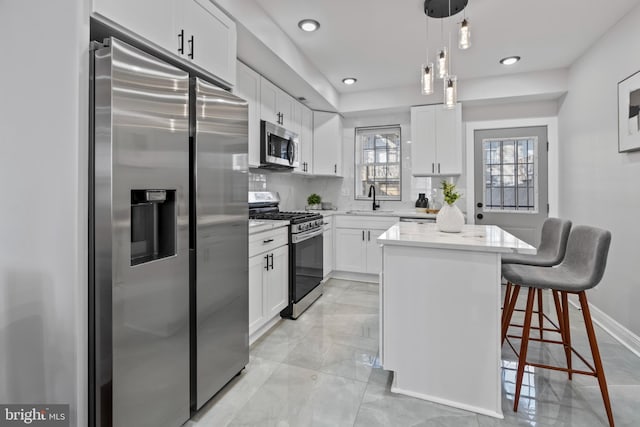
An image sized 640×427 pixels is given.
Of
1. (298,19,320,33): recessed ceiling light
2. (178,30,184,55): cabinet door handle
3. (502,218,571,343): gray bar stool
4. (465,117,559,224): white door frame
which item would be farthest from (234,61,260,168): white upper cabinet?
(465,117,559,224): white door frame

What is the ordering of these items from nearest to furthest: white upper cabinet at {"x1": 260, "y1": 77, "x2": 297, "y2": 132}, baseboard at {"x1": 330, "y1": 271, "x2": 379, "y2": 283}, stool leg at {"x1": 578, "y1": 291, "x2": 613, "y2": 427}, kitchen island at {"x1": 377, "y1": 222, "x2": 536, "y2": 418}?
stool leg at {"x1": 578, "y1": 291, "x2": 613, "y2": 427} < kitchen island at {"x1": 377, "y1": 222, "x2": 536, "y2": 418} < white upper cabinet at {"x1": 260, "y1": 77, "x2": 297, "y2": 132} < baseboard at {"x1": 330, "y1": 271, "x2": 379, "y2": 283}

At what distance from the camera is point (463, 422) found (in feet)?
5.52

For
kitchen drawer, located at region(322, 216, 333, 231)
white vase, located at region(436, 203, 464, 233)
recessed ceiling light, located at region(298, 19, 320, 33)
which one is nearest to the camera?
white vase, located at region(436, 203, 464, 233)

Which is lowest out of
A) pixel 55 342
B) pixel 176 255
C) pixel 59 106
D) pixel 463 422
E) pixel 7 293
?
pixel 463 422

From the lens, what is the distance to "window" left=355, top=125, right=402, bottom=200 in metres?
4.73

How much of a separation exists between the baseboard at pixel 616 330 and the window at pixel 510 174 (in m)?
1.48

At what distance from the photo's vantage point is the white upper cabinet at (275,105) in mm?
3191

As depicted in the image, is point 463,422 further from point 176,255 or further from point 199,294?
point 176,255

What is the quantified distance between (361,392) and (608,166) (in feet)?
9.62

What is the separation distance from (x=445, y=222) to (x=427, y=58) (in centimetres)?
199

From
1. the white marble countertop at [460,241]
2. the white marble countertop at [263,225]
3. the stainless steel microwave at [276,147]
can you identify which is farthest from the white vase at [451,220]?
the stainless steel microwave at [276,147]

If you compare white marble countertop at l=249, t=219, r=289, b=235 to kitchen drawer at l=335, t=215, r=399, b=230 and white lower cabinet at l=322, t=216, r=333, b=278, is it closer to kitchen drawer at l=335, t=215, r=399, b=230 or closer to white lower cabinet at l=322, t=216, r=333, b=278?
white lower cabinet at l=322, t=216, r=333, b=278

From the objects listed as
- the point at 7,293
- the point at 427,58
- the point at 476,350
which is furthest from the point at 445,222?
the point at 7,293

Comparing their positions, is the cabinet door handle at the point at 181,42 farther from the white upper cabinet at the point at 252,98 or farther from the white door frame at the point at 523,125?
the white door frame at the point at 523,125
